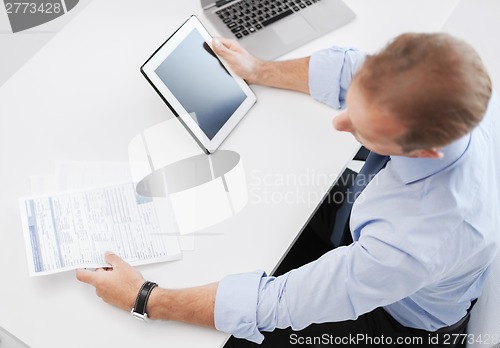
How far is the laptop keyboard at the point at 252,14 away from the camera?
4.65 feet

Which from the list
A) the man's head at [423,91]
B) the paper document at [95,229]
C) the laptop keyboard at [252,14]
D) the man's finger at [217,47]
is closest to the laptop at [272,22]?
the laptop keyboard at [252,14]

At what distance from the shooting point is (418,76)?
0.78 metres

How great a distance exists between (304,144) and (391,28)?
0.42 meters

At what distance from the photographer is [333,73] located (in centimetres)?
130

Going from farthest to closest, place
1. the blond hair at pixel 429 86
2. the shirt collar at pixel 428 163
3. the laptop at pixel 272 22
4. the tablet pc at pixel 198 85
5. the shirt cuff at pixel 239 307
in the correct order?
the laptop at pixel 272 22
the tablet pc at pixel 198 85
the shirt cuff at pixel 239 307
the shirt collar at pixel 428 163
the blond hair at pixel 429 86

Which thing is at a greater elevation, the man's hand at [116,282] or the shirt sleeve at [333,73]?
the shirt sleeve at [333,73]

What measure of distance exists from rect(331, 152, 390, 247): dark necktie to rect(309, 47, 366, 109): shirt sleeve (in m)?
0.16

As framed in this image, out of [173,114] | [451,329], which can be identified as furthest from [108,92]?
[451,329]

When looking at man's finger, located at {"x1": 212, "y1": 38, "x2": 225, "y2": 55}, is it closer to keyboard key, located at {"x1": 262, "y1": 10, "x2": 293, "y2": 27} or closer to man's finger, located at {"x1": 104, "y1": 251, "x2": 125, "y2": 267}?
keyboard key, located at {"x1": 262, "y1": 10, "x2": 293, "y2": 27}

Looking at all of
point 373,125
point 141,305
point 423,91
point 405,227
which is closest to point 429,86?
point 423,91

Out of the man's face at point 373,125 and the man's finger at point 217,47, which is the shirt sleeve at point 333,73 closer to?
the man's finger at point 217,47

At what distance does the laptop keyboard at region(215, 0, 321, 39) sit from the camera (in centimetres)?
142

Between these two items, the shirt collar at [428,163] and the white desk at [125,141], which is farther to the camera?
the white desk at [125,141]

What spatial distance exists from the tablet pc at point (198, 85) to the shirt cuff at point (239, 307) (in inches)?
13.4
